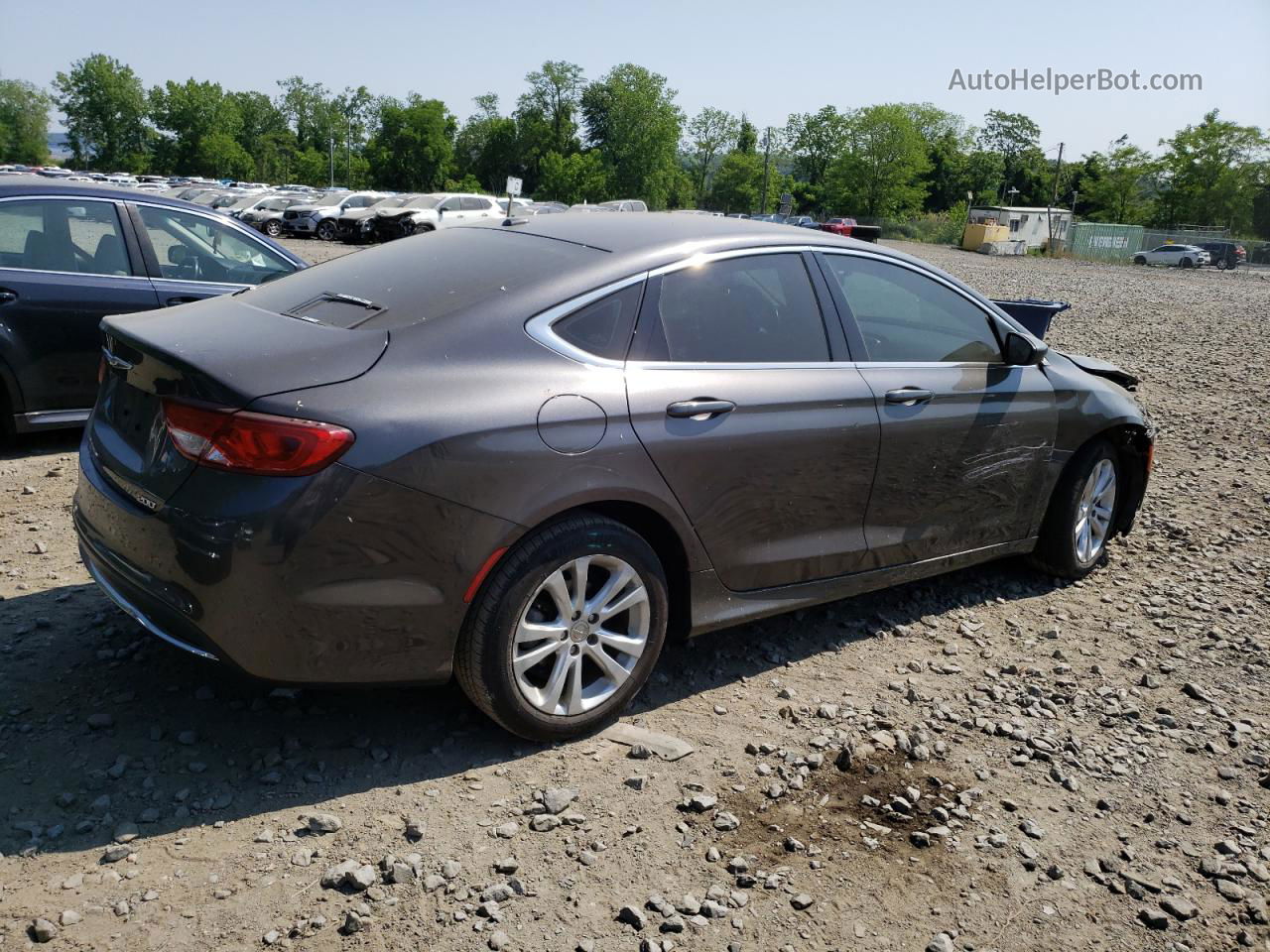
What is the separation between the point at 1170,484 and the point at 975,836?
525 cm

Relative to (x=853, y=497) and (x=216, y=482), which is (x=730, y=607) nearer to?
(x=853, y=497)

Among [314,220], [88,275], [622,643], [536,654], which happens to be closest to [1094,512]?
[622,643]

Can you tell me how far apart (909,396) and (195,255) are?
4778mm

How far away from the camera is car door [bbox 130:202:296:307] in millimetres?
6625

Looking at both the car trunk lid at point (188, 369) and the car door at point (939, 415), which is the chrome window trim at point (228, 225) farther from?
the car door at point (939, 415)

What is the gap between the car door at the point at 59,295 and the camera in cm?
613

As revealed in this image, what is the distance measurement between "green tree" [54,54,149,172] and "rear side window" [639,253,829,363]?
431 feet

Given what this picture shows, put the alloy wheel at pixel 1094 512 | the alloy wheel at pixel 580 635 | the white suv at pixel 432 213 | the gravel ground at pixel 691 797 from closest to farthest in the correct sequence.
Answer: the gravel ground at pixel 691 797
the alloy wheel at pixel 580 635
the alloy wheel at pixel 1094 512
the white suv at pixel 432 213

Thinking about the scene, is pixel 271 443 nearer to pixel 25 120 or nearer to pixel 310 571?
pixel 310 571

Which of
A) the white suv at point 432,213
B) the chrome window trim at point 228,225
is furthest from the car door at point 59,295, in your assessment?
the white suv at point 432,213

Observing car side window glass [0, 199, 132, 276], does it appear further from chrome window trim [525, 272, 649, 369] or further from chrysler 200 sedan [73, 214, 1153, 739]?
chrome window trim [525, 272, 649, 369]

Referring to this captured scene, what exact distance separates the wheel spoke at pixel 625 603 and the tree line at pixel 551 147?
105864 mm

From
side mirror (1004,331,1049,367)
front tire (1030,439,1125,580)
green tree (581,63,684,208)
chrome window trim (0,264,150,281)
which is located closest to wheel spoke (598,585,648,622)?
side mirror (1004,331,1049,367)

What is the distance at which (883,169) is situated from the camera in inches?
4409
